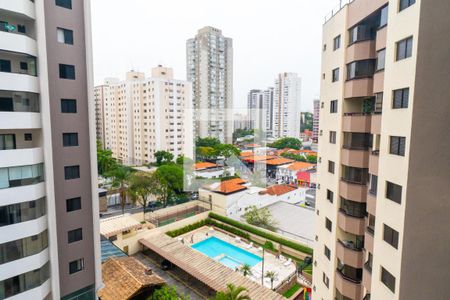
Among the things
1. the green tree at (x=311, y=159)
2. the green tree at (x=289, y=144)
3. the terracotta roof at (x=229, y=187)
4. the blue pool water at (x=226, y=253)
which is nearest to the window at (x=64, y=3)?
the blue pool water at (x=226, y=253)

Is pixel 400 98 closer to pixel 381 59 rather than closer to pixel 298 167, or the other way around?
pixel 381 59

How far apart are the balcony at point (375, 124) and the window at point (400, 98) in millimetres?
1245

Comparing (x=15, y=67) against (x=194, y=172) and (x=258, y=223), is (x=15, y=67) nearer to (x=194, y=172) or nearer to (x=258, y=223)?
(x=258, y=223)

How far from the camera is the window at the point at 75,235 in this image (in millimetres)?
10383

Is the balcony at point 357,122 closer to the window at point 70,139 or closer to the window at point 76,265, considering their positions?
the window at point 70,139

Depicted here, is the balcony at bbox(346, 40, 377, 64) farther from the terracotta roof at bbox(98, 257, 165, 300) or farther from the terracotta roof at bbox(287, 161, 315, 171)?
the terracotta roof at bbox(287, 161, 315, 171)

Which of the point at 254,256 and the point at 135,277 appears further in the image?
the point at 254,256

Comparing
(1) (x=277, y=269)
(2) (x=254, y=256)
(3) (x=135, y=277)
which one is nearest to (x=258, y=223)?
(2) (x=254, y=256)

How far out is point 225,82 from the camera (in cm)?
6006

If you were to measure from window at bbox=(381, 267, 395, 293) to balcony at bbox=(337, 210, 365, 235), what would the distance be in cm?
199

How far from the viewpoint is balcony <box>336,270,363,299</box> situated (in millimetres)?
8617

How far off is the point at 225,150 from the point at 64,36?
38.2 metres

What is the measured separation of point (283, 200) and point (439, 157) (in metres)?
Answer: 22.4

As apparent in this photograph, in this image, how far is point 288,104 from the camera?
7275cm
